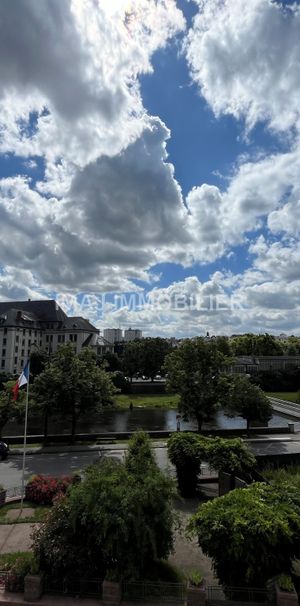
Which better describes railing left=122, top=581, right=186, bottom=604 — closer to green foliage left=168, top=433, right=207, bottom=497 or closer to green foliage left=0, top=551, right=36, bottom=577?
green foliage left=0, top=551, right=36, bottom=577

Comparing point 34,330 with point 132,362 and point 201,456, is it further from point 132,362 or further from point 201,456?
point 201,456

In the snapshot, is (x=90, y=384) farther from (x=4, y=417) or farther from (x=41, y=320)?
(x=41, y=320)

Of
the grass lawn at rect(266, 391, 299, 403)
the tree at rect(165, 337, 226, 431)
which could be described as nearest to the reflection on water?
the tree at rect(165, 337, 226, 431)

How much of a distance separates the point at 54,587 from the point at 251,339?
10137 cm

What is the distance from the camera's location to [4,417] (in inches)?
1065

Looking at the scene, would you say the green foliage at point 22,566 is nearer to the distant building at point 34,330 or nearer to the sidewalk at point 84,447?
the sidewalk at point 84,447

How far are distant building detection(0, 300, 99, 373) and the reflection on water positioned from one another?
148 ft

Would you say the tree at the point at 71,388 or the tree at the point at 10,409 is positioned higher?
the tree at the point at 71,388

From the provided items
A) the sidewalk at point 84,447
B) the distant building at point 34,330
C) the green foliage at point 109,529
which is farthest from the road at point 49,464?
the distant building at point 34,330

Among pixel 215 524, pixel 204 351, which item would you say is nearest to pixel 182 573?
pixel 215 524

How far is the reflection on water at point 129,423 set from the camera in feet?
130

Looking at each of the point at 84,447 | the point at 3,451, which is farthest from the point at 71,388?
the point at 3,451

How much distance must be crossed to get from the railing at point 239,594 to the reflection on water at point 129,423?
98.9 feet

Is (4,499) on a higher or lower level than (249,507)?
lower
